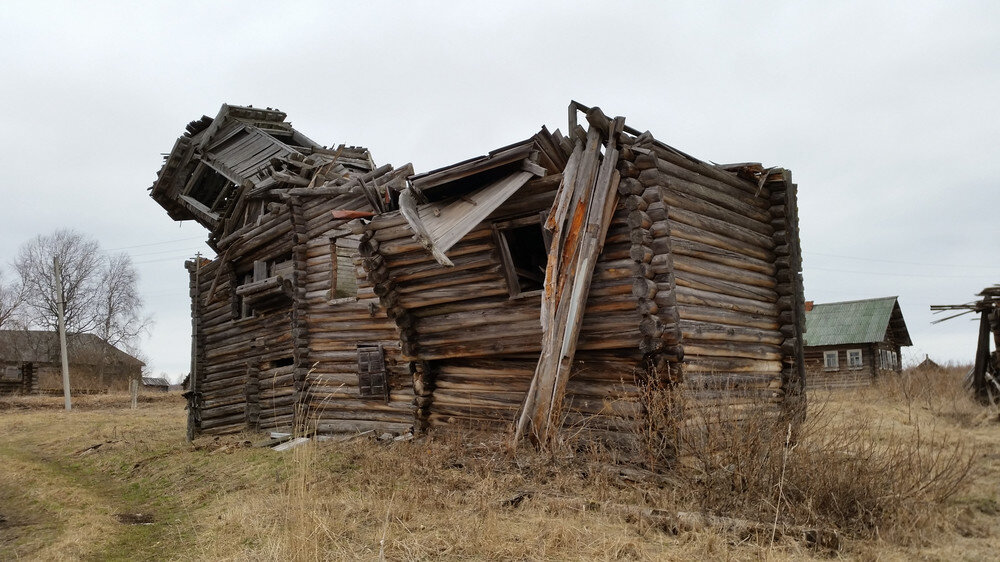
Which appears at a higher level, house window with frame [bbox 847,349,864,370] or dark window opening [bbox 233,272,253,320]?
dark window opening [bbox 233,272,253,320]

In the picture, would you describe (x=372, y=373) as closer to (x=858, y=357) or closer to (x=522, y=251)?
(x=522, y=251)

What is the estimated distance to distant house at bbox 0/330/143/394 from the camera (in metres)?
44.4

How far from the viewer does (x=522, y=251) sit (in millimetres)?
12914

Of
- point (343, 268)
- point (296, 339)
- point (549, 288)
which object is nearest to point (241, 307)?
point (296, 339)

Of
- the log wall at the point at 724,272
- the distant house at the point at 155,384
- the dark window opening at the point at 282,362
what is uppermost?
the log wall at the point at 724,272

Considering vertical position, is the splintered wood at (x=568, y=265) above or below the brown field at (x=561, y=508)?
above

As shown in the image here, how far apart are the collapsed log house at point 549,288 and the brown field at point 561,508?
903 millimetres

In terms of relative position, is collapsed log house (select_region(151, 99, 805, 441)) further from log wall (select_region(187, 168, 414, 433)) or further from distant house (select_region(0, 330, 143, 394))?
distant house (select_region(0, 330, 143, 394))

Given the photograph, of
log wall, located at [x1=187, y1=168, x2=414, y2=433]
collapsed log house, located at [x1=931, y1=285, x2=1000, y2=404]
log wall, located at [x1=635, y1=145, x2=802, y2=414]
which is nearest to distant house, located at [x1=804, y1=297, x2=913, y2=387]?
collapsed log house, located at [x1=931, y1=285, x2=1000, y2=404]

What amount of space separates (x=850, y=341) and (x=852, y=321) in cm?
161

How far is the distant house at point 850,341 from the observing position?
31453mm

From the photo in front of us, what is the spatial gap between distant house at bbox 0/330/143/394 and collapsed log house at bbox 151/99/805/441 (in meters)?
35.0

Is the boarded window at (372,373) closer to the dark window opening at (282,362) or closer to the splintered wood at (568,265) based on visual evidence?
the dark window opening at (282,362)

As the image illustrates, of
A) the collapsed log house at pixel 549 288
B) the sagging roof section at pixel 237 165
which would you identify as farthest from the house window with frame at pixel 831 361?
the sagging roof section at pixel 237 165
